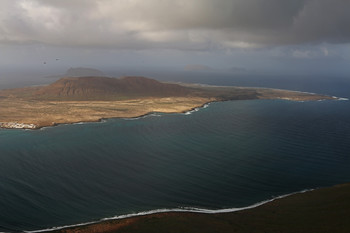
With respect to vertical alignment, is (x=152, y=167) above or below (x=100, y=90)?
below

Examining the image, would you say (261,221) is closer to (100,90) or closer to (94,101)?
(94,101)

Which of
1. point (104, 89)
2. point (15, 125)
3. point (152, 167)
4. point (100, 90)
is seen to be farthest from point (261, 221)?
point (104, 89)

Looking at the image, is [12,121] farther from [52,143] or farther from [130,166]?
[130,166]

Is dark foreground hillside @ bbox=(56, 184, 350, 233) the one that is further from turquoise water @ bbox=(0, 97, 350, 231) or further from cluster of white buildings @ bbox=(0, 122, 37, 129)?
cluster of white buildings @ bbox=(0, 122, 37, 129)

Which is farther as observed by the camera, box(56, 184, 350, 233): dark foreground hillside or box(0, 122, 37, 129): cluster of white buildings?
box(0, 122, 37, 129): cluster of white buildings

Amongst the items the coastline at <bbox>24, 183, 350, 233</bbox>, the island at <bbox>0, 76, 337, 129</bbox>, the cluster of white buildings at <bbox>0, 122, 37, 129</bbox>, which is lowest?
the coastline at <bbox>24, 183, 350, 233</bbox>

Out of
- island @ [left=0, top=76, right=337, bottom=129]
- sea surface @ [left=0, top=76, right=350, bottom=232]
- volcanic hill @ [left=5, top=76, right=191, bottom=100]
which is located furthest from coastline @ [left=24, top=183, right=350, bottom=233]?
volcanic hill @ [left=5, top=76, right=191, bottom=100]

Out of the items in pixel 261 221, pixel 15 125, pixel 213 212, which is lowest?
pixel 213 212

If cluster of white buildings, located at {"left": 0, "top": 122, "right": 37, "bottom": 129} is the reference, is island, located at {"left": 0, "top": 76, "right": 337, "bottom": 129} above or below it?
above
